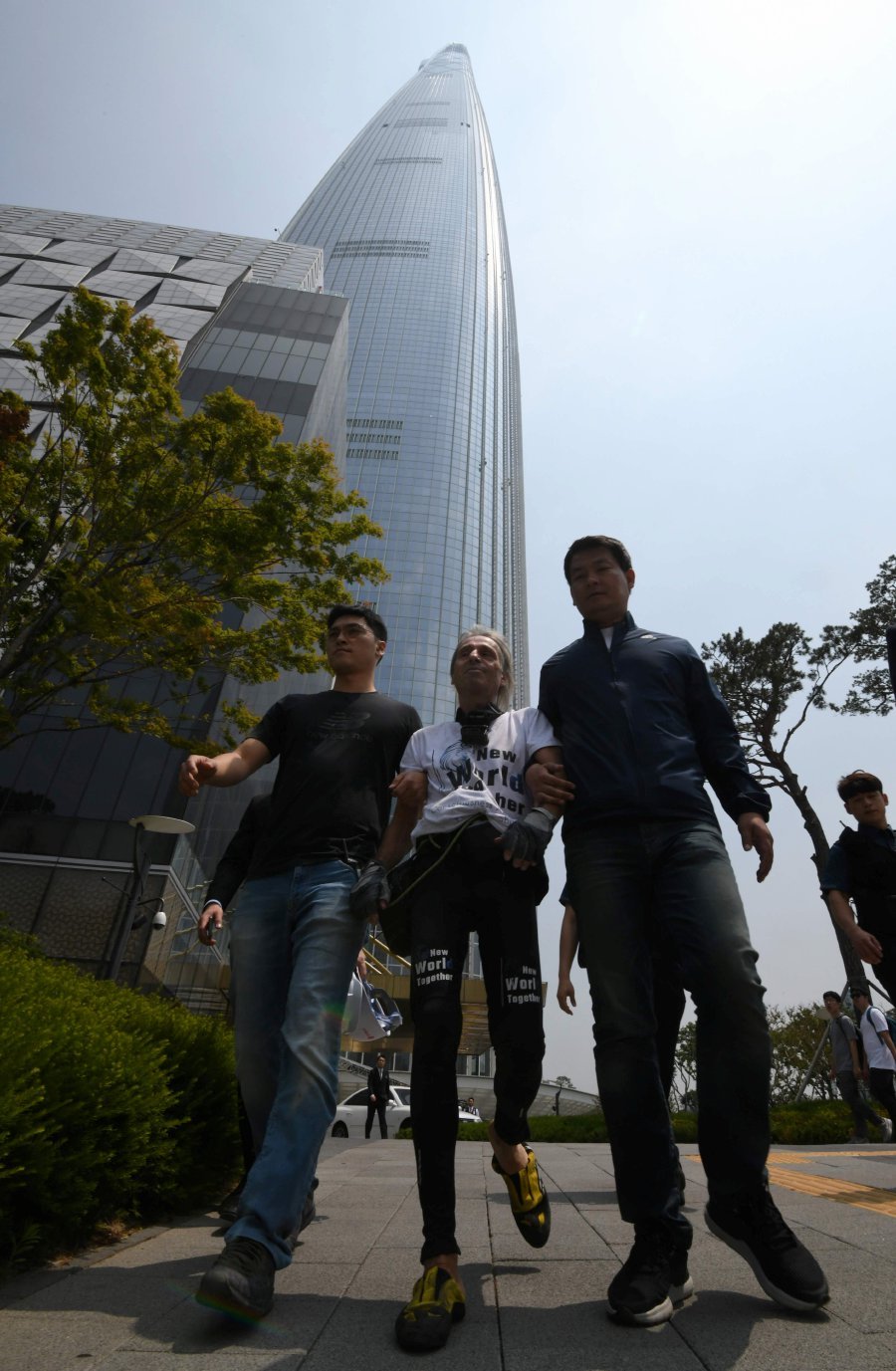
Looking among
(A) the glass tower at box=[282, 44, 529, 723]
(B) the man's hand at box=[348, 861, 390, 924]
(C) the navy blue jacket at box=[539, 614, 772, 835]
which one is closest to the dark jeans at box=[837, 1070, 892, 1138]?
(C) the navy blue jacket at box=[539, 614, 772, 835]

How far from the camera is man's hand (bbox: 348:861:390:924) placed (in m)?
2.50

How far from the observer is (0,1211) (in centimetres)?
222

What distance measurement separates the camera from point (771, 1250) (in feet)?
6.30

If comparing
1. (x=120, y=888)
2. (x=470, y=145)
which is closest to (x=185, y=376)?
(x=120, y=888)

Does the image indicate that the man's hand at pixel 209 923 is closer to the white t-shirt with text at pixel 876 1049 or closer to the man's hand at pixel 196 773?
the man's hand at pixel 196 773

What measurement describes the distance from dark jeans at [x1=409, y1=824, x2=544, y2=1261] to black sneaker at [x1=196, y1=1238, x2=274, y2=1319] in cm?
44

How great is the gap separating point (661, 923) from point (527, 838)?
435 millimetres

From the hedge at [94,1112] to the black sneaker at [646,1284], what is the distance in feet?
5.04

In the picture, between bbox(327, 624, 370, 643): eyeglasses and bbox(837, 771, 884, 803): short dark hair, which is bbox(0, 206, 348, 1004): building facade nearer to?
bbox(327, 624, 370, 643): eyeglasses

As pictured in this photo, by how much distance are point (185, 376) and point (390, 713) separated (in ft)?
120

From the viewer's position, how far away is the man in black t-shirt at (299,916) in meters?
2.10

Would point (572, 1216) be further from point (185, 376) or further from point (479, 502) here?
point (479, 502)

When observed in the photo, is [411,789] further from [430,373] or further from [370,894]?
[430,373]

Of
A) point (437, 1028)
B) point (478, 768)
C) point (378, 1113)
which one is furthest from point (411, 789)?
point (378, 1113)
